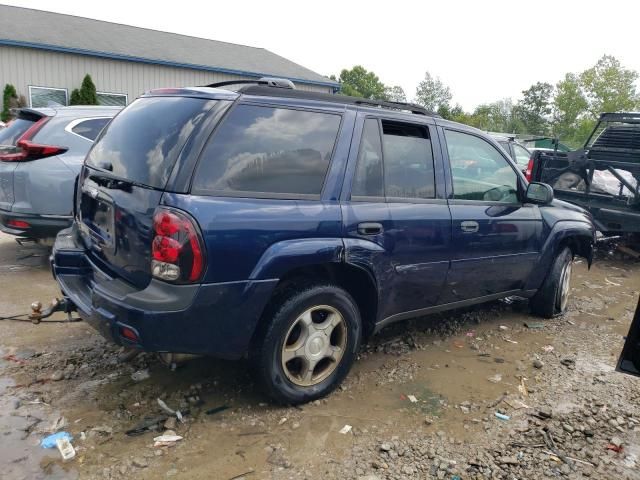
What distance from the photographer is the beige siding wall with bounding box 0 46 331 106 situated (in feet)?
56.0

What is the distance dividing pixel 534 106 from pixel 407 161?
61722 mm

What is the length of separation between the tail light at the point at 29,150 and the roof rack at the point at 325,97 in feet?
10.7

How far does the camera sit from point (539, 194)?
4.50 metres

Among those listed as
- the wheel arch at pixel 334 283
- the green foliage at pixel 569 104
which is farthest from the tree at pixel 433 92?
the wheel arch at pixel 334 283

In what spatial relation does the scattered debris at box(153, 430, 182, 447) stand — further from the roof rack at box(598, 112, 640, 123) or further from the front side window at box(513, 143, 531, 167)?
the front side window at box(513, 143, 531, 167)

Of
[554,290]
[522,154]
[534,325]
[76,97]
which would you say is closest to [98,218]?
[534,325]

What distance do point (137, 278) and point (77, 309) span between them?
616mm

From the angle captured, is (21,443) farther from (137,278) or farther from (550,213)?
(550,213)

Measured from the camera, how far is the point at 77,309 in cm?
311

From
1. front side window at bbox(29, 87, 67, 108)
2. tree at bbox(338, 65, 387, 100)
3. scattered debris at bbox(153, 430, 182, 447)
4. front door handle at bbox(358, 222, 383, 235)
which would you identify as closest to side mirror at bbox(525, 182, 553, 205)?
front door handle at bbox(358, 222, 383, 235)

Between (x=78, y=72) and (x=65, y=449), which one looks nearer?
(x=65, y=449)

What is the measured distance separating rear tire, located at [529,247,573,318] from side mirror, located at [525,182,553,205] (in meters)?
0.79

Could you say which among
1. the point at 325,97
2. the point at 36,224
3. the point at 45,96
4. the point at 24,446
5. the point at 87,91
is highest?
the point at 87,91

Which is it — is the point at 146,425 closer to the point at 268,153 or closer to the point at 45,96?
the point at 268,153
